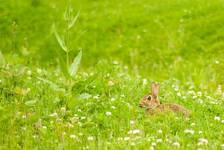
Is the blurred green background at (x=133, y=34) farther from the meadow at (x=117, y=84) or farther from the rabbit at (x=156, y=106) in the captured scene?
the rabbit at (x=156, y=106)

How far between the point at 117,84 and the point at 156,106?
195cm

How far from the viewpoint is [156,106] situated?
34.5 ft

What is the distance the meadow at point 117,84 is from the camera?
30.2 ft

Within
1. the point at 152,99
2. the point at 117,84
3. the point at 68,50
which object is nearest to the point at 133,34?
the point at 117,84

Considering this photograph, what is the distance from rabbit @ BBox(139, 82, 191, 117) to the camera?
1041 cm

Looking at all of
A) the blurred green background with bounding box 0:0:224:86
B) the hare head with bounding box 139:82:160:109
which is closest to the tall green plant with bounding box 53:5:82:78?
the hare head with bounding box 139:82:160:109

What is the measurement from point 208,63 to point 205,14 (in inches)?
251

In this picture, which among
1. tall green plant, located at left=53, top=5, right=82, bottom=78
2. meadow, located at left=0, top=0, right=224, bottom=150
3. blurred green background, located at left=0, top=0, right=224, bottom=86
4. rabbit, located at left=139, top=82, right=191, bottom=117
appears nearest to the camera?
meadow, located at left=0, top=0, right=224, bottom=150

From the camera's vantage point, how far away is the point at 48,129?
9641mm

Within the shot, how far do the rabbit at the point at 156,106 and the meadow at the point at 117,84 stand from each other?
0.15 m

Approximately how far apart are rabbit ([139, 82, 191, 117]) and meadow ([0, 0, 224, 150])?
0.15 m

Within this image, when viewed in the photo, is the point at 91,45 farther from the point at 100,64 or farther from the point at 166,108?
the point at 166,108

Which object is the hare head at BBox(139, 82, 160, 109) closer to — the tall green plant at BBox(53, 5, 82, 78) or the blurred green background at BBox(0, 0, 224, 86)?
the tall green plant at BBox(53, 5, 82, 78)

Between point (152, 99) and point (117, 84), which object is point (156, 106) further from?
point (117, 84)
